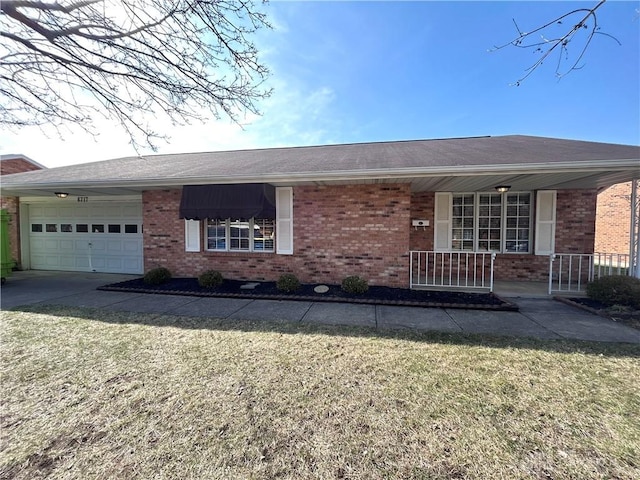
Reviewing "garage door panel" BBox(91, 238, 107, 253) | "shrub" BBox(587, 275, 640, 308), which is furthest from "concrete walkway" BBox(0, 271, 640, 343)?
"garage door panel" BBox(91, 238, 107, 253)

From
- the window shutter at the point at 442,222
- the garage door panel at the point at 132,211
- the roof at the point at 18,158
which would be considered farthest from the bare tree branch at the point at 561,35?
the roof at the point at 18,158

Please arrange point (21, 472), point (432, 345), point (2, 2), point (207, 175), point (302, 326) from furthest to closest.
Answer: point (207, 175) < point (302, 326) < point (432, 345) < point (2, 2) < point (21, 472)

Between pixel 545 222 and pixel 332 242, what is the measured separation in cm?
637

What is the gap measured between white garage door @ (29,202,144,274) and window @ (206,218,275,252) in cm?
306

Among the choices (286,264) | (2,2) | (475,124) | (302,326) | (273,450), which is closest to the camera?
(273,450)

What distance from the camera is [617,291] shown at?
18.5 feet

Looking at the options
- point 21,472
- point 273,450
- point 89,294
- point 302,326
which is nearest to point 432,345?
point 302,326

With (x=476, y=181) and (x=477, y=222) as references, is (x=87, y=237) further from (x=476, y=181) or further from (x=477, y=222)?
(x=477, y=222)

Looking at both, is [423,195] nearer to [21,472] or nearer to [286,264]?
[286,264]

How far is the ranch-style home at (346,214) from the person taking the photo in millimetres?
6508

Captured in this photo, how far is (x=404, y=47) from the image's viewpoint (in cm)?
796

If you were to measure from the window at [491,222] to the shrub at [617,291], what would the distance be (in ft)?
8.57

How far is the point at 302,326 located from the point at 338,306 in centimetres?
138

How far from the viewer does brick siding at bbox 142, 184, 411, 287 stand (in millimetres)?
7070
